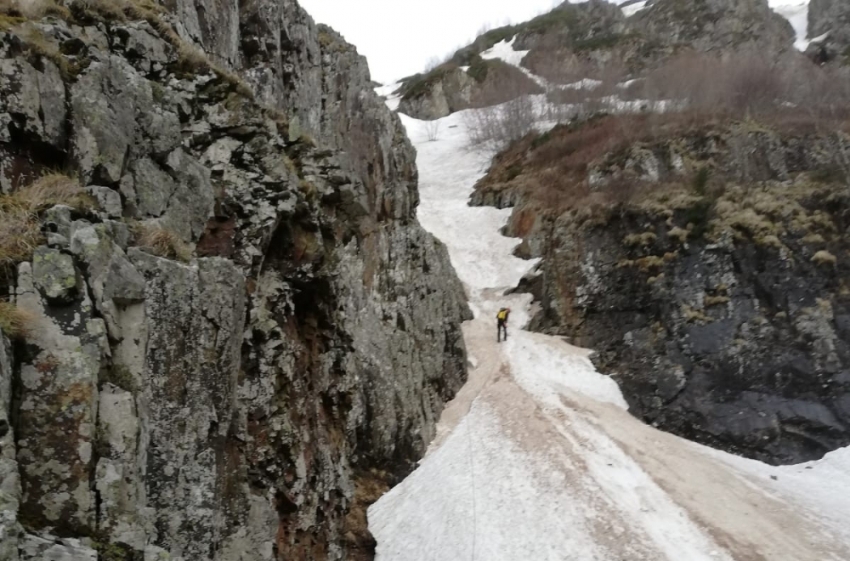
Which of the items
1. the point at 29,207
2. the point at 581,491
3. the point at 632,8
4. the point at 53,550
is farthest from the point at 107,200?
the point at 632,8

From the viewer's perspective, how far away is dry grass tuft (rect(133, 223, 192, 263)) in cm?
705

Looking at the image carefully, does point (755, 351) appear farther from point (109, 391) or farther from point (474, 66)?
point (474, 66)

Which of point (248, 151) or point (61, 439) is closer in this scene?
point (61, 439)

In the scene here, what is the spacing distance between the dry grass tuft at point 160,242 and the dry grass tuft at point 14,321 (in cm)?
231

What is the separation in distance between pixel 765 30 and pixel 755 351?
6526cm

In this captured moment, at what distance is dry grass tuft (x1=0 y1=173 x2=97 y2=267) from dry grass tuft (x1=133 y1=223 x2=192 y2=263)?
2.84 ft

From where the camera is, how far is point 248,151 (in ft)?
33.9

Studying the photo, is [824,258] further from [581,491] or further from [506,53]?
[506,53]

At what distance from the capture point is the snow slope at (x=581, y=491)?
44.4ft

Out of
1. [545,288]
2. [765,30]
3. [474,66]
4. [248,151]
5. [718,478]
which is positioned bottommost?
[718,478]

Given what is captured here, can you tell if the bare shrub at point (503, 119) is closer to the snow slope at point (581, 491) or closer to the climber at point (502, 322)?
the climber at point (502, 322)

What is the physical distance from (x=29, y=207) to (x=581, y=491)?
583 inches

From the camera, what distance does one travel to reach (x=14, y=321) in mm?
4527

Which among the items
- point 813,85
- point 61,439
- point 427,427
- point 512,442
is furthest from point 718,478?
point 813,85
